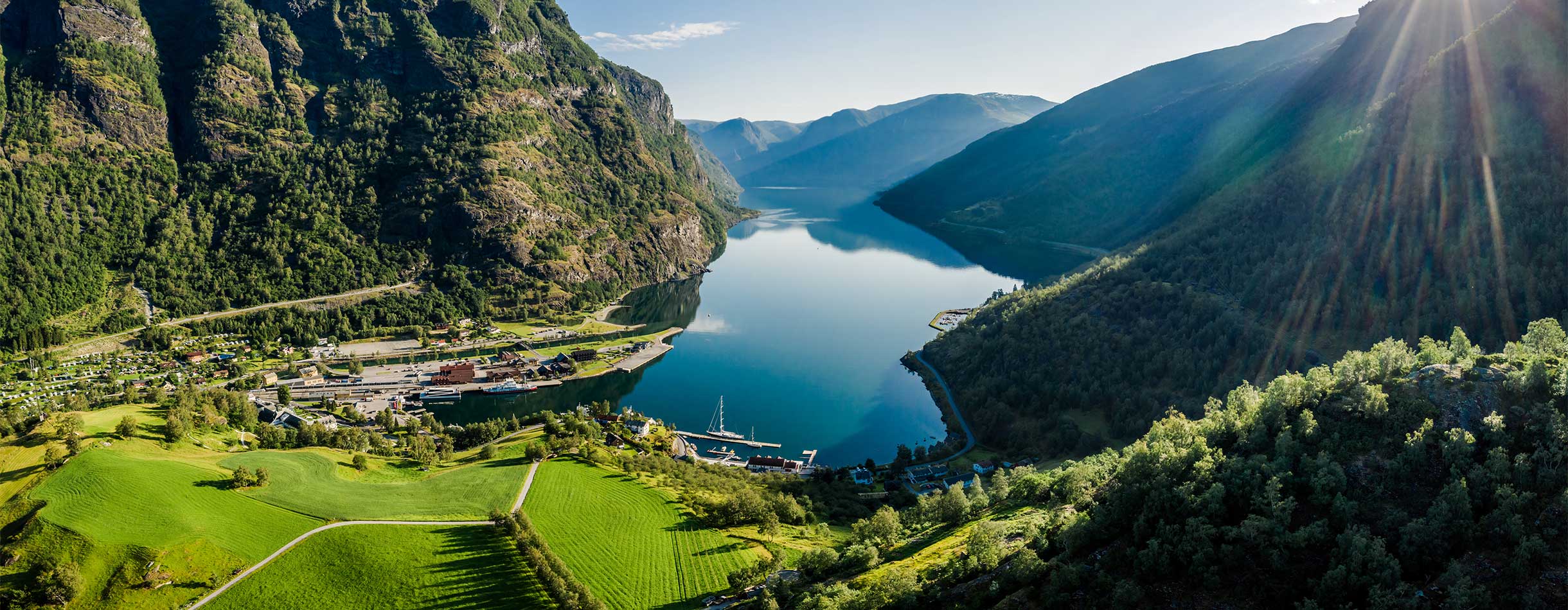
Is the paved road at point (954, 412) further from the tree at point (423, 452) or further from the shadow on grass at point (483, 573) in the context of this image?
the tree at point (423, 452)

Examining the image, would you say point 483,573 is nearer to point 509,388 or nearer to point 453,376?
point 509,388

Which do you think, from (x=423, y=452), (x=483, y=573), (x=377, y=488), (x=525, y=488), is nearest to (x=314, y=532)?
(x=377, y=488)

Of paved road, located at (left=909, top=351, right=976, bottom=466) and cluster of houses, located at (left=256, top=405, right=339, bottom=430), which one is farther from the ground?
cluster of houses, located at (left=256, top=405, right=339, bottom=430)

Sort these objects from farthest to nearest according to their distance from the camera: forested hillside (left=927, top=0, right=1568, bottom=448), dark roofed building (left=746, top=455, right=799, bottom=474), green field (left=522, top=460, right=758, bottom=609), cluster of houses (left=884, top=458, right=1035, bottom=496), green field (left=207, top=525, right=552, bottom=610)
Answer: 1. dark roofed building (left=746, top=455, right=799, bottom=474)
2. forested hillside (left=927, top=0, right=1568, bottom=448)
3. cluster of houses (left=884, top=458, right=1035, bottom=496)
4. green field (left=522, top=460, right=758, bottom=609)
5. green field (left=207, top=525, right=552, bottom=610)

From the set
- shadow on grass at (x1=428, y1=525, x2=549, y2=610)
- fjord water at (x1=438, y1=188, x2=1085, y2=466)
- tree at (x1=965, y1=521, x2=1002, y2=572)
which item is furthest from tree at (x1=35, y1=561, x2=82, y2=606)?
fjord water at (x1=438, y1=188, x2=1085, y2=466)

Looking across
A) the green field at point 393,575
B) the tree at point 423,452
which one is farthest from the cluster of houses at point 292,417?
the green field at point 393,575

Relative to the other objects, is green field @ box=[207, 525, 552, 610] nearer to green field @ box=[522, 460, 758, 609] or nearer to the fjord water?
green field @ box=[522, 460, 758, 609]
